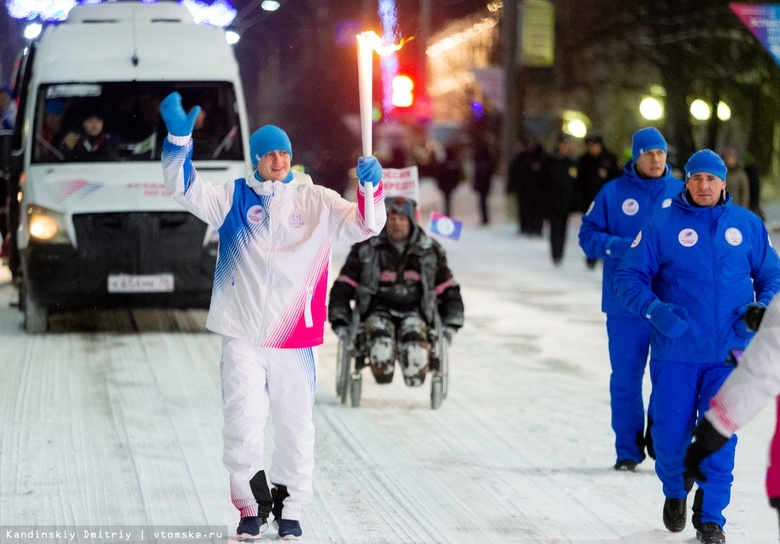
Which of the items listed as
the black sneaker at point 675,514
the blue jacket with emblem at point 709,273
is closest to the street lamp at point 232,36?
the blue jacket with emblem at point 709,273

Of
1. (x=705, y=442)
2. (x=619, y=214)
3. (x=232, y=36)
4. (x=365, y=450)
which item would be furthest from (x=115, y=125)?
→ (x=705, y=442)

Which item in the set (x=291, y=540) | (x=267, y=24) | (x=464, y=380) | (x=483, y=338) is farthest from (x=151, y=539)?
(x=267, y=24)

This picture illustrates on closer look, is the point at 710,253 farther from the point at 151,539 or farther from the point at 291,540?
the point at 151,539

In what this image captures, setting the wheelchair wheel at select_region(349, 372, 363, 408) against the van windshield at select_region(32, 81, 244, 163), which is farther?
the van windshield at select_region(32, 81, 244, 163)

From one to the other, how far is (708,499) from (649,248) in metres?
1.13

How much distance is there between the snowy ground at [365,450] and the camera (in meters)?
6.57

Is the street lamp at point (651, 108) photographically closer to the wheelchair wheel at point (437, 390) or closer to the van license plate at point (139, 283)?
the van license plate at point (139, 283)

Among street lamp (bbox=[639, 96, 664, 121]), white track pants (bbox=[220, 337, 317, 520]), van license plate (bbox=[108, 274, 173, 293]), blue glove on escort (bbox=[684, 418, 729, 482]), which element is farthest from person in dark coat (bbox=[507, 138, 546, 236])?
blue glove on escort (bbox=[684, 418, 729, 482])

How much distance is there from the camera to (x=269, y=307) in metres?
6.09

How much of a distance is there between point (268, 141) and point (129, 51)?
24.8 feet

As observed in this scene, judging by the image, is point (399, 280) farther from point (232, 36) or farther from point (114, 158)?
point (232, 36)

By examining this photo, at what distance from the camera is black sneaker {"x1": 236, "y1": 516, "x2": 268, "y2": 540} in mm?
6160

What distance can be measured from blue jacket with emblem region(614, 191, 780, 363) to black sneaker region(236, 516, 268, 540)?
6.25 ft

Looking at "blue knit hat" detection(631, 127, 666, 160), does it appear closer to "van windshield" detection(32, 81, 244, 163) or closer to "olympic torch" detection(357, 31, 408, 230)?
"olympic torch" detection(357, 31, 408, 230)
